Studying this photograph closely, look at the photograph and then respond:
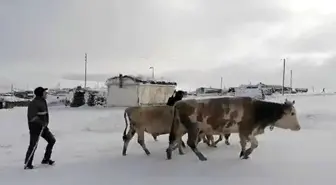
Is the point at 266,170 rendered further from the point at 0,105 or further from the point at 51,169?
the point at 0,105

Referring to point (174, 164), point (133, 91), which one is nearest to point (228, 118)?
point (174, 164)

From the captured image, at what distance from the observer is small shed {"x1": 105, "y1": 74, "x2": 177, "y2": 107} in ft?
117

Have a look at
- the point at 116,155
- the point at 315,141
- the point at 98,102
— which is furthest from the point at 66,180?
the point at 98,102

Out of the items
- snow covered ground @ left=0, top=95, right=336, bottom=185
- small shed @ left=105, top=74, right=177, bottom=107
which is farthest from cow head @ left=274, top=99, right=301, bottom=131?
small shed @ left=105, top=74, right=177, bottom=107

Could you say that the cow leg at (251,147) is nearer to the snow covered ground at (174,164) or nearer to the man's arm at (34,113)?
the snow covered ground at (174,164)

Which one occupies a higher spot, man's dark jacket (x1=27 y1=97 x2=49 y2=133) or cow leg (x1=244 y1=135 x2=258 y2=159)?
man's dark jacket (x1=27 y1=97 x2=49 y2=133)

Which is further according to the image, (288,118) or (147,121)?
(147,121)

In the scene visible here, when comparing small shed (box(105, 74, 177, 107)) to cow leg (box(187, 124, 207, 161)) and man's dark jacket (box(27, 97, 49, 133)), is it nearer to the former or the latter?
cow leg (box(187, 124, 207, 161))

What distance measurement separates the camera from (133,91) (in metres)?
35.7

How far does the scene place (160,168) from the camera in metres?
9.71

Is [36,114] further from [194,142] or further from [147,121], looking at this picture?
[194,142]

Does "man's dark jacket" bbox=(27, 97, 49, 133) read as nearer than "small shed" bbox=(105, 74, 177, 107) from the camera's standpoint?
Yes

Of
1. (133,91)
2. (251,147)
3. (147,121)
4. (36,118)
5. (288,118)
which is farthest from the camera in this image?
(133,91)

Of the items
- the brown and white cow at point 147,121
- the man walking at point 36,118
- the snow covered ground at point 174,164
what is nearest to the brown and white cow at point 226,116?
the snow covered ground at point 174,164
